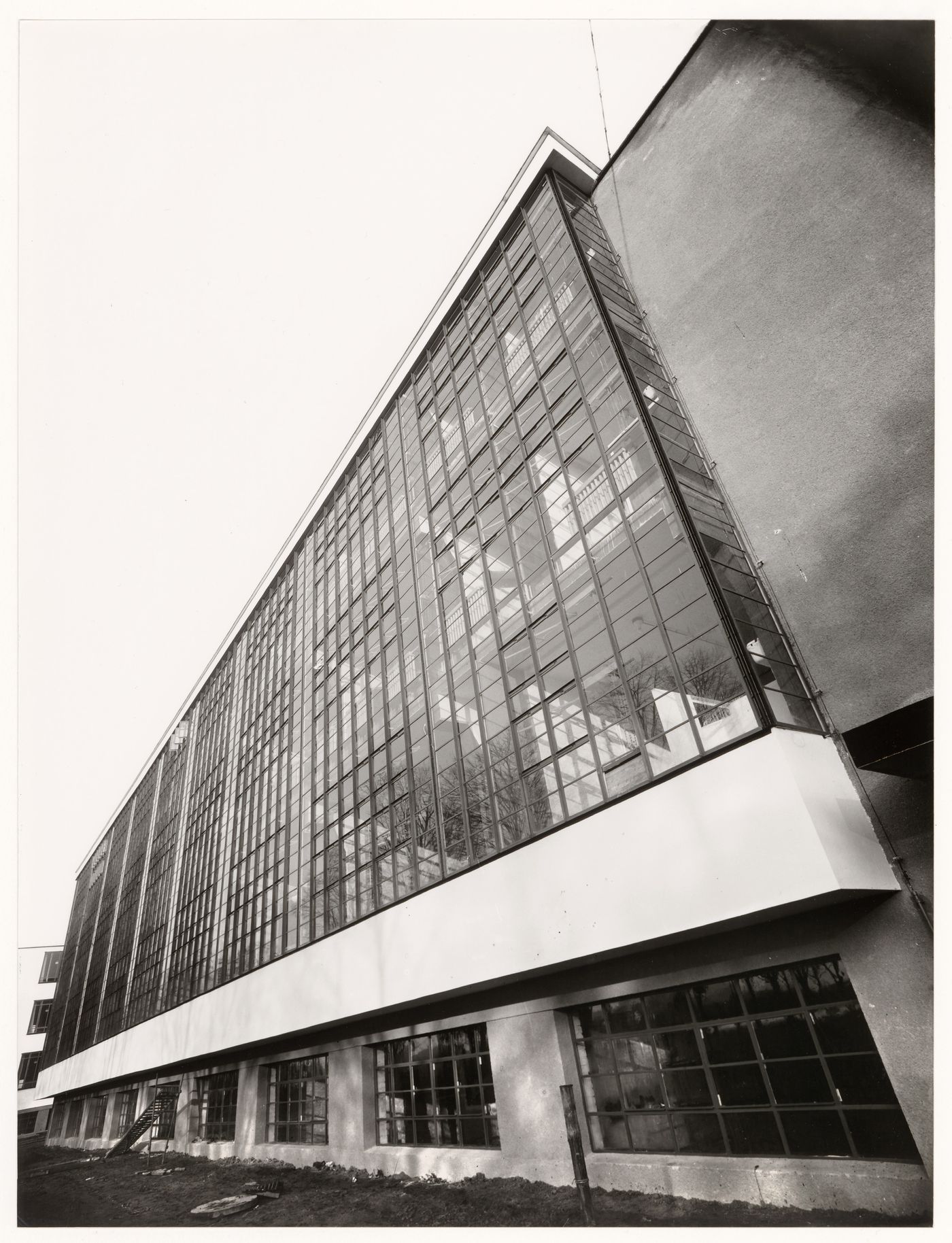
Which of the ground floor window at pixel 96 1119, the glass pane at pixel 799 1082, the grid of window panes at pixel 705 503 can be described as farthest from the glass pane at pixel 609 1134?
the ground floor window at pixel 96 1119

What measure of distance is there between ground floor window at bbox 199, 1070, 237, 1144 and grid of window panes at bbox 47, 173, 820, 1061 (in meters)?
3.76

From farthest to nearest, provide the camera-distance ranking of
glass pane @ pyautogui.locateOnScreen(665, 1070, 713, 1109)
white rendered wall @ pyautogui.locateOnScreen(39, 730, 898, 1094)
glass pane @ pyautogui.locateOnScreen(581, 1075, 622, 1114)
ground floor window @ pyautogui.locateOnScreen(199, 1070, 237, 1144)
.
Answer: ground floor window @ pyautogui.locateOnScreen(199, 1070, 237, 1144), glass pane @ pyautogui.locateOnScreen(581, 1075, 622, 1114), glass pane @ pyautogui.locateOnScreen(665, 1070, 713, 1109), white rendered wall @ pyautogui.locateOnScreen(39, 730, 898, 1094)

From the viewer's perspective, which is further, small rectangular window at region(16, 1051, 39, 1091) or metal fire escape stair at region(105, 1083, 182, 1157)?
small rectangular window at region(16, 1051, 39, 1091)

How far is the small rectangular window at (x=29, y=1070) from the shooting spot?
200 feet

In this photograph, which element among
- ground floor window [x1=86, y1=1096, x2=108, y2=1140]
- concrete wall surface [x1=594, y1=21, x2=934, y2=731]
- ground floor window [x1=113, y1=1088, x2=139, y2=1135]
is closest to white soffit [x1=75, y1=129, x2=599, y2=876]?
concrete wall surface [x1=594, y1=21, x2=934, y2=731]

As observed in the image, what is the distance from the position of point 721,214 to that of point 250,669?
29.6 meters

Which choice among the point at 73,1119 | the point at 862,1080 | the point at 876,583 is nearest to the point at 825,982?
the point at 862,1080

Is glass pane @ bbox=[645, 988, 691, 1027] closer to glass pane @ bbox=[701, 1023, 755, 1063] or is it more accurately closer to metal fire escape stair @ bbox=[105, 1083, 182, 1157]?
glass pane @ bbox=[701, 1023, 755, 1063]

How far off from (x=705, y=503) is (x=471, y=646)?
715cm

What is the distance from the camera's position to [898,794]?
31.9 feet

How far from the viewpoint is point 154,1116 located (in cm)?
3066

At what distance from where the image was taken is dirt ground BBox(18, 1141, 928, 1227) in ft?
31.1

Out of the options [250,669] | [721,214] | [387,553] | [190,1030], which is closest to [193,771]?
[250,669]
